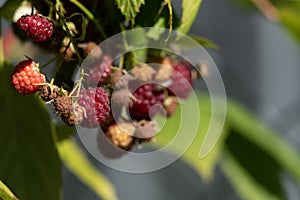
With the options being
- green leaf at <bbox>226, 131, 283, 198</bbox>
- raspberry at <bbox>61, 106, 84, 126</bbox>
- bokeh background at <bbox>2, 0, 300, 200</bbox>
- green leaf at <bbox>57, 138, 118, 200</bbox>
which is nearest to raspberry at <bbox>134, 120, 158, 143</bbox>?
raspberry at <bbox>61, 106, 84, 126</bbox>

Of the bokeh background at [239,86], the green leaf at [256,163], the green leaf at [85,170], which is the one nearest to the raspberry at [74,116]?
the green leaf at [85,170]

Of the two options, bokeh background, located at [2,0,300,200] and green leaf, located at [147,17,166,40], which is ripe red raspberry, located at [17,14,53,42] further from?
bokeh background, located at [2,0,300,200]

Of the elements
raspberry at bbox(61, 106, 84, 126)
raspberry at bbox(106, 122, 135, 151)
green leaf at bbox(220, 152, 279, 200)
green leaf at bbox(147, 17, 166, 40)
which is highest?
raspberry at bbox(61, 106, 84, 126)

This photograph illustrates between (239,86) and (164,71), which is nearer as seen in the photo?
(164,71)

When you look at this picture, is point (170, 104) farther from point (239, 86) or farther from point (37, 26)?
point (239, 86)

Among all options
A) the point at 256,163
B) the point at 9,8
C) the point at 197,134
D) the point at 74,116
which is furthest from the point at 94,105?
the point at 256,163
